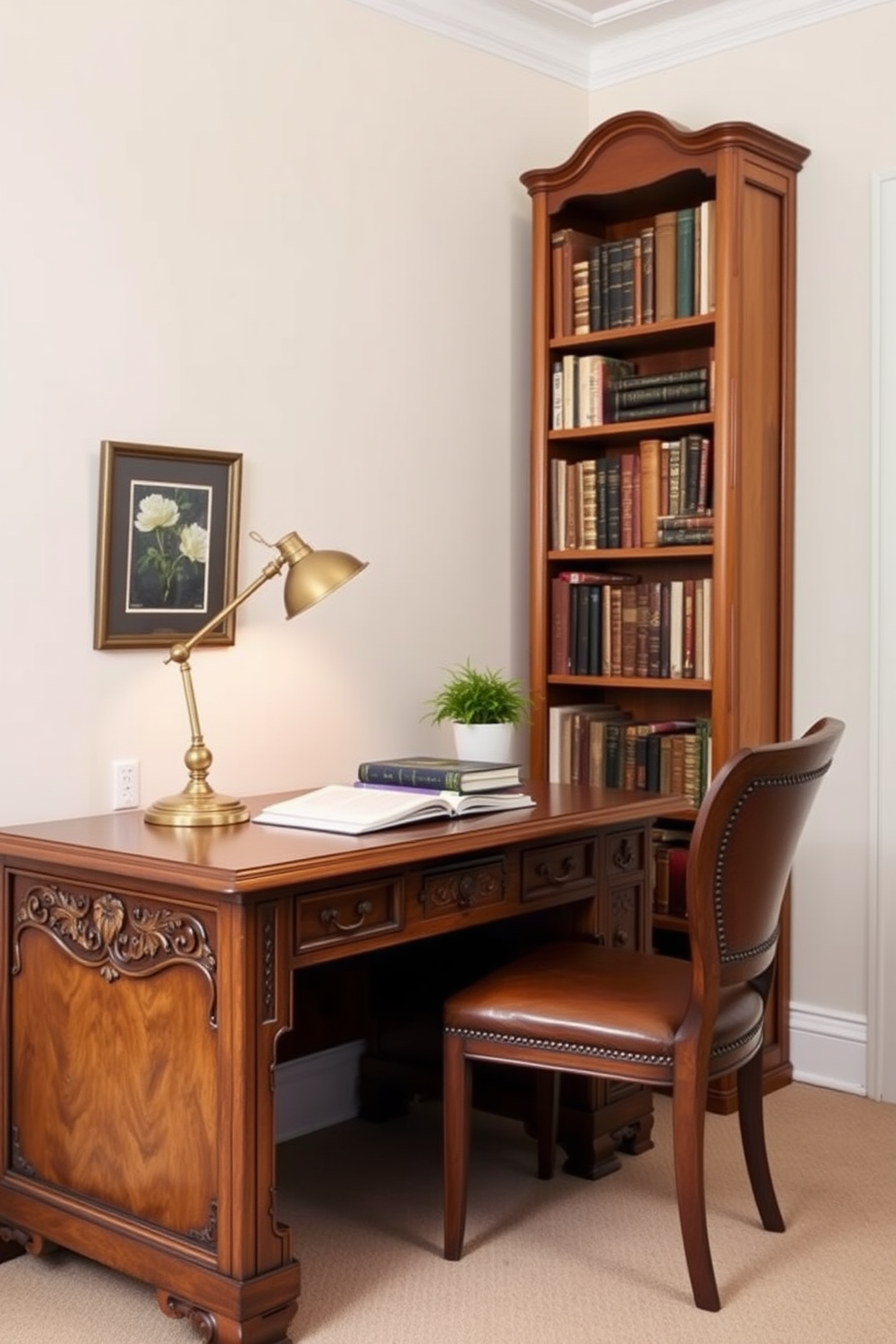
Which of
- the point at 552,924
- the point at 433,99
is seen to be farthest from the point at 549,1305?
the point at 433,99

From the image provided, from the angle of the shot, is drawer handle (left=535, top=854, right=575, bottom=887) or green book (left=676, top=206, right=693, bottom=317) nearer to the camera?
drawer handle (left=535, top=854, right=575, bottom=887)

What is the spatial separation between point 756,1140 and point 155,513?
1731mm

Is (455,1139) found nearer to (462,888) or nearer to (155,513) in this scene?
(462,888)

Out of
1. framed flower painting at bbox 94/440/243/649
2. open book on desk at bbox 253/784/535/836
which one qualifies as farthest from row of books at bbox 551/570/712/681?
framed flower painting at bbox 94/440/243/649

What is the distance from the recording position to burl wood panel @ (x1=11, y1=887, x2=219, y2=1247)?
2.40m

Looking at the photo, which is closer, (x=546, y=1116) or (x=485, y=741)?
(x=546, y=1116)

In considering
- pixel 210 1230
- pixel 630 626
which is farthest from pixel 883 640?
pixel 210 1230

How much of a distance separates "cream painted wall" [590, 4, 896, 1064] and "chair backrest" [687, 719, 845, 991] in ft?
3.69

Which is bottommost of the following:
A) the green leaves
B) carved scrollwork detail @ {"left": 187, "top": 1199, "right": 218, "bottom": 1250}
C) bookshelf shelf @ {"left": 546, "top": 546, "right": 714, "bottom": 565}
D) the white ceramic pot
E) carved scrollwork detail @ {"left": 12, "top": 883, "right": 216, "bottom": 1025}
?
carved scrollwork detail @ {"left": 187, "top": 1199, "right": 218, "bottom": 1250}

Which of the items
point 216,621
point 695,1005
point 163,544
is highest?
point 163,544

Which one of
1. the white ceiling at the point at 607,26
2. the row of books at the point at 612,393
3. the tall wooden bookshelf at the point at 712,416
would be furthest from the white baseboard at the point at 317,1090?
the white ceiling at the point at 607,26

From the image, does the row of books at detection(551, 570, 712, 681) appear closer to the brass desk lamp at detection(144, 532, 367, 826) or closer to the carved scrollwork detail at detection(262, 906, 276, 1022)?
the brass desk lamp at detection(144, 532, 367, 826)

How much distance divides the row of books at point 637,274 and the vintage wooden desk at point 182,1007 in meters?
1.49

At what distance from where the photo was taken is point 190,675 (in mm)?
2838
